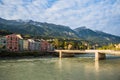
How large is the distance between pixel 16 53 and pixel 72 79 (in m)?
65.8

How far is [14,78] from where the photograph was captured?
1590 inches

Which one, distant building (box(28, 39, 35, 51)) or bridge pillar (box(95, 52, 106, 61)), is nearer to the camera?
bridge pillar (box(95, 52, 106, 61))

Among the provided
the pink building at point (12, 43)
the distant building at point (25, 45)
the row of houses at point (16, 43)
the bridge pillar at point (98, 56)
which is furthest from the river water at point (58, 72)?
the distant building at point (25, 45)

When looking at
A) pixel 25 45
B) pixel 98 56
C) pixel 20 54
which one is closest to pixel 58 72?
pixel 98 56

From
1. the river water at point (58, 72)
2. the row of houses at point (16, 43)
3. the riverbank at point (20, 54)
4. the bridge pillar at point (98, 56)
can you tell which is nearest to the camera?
the river water at point (58, 72)

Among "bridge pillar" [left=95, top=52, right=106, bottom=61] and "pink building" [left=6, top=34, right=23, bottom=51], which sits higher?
"pink building" [left=6, top=34, right=23, bottom=51]

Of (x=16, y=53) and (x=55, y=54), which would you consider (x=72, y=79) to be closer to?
(x=16, y=53)

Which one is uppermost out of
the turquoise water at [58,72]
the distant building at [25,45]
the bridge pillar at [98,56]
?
the distant building at [25,45]

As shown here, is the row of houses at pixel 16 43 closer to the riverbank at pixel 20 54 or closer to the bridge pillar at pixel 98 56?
the riverbank at pixel 20 54

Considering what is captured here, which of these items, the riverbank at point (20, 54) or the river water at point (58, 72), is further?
the riverbank at point (20, 54)

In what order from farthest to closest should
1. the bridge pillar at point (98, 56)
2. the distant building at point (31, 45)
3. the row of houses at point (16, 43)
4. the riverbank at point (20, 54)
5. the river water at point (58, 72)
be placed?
the distant building at point (31, 45) → the row of houses at point (16, 43) → the riverbank at point (20, 54) → the bridge pillar at point (98, 56) → the river water at point (58, 72)

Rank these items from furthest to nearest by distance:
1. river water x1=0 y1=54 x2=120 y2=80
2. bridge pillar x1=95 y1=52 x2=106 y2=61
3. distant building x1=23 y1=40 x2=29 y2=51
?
distant building x1=23 y1=40 x2=29 y2=51 < bridge pillar x1=95 y1=52 x2=106 y2=61 < river water x1=0 y1=54 x2=120 y2=80

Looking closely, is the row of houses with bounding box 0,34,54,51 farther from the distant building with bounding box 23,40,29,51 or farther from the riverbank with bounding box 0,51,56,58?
the riverbank with bounding box 0,51,56,58

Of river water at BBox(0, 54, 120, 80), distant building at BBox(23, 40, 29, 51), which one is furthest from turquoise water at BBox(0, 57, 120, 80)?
distant building at BBox(23, 40, 29, 51)
